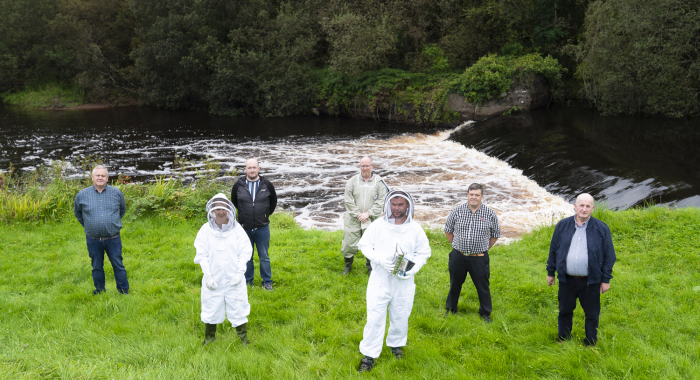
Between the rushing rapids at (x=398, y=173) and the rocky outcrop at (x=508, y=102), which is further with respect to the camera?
the rocky outcrop at (x=508, y=102)

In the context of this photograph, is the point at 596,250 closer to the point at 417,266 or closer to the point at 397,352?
the point at 417,266

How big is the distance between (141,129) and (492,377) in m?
29.5

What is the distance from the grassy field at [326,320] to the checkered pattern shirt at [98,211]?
0.97m

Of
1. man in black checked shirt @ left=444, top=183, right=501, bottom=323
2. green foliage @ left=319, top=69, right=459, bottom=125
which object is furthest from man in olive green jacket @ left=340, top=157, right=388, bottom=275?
green foliage @ left=319, top=69, right=459, bottom=125

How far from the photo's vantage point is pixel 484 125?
25797mm

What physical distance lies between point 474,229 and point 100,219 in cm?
516

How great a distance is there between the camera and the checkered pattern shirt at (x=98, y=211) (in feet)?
21.2

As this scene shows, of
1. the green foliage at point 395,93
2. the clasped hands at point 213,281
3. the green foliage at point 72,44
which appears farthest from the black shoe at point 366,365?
the green foliage at point 72,44

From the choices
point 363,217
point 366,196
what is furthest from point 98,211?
point 366,196

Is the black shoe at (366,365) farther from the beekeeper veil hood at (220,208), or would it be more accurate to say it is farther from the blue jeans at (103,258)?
the blue jeans at (103,258)

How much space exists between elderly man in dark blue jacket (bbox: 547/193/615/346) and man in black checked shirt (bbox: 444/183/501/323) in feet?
2.72

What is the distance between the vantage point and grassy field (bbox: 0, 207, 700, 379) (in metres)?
4.76

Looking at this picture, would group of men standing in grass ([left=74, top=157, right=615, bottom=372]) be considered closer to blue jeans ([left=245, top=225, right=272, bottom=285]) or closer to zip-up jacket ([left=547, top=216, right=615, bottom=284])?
zip-up jacket ([left=547, top=216, right=615, bottom=284])

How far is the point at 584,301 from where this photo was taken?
5152mm
